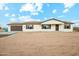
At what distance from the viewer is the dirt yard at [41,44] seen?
3078mm

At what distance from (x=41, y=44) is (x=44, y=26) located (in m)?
0.24

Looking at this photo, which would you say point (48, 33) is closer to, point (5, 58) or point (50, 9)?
point (50, 9)

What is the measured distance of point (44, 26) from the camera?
3125 millimetres

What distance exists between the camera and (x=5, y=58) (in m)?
3.12

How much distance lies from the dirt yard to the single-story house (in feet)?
0.22

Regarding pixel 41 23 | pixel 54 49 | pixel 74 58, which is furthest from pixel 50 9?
pixel 74 58

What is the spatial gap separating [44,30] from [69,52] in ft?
1.44

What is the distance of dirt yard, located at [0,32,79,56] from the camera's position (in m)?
3.08

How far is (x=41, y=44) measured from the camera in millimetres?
3092

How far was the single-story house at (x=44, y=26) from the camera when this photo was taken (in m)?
3.09

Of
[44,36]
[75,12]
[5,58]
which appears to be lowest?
[5,58]

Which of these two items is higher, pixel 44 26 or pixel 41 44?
pixel 44 26

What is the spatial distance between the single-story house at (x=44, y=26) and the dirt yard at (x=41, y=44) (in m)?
0.07

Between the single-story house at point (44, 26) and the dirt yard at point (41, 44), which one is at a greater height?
the single-story house at point (44, 26)
